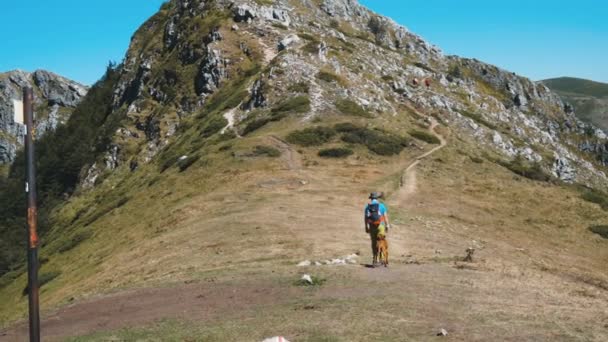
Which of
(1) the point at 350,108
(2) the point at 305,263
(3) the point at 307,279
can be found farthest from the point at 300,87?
(3) the point at 307,279

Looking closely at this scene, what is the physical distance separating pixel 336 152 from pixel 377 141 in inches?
297

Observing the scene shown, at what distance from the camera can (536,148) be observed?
116m

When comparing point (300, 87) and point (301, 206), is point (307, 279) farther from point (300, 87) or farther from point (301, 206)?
point (300, 87)

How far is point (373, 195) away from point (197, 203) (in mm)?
23696

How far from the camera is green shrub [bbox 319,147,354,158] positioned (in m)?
55.8

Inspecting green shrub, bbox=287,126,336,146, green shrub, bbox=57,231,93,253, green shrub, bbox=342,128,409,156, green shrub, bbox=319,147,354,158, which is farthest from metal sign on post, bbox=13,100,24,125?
green shrub, bbox=342,128,409,156

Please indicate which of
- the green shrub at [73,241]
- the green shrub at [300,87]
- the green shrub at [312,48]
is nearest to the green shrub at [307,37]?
the green shrub at [312,48]

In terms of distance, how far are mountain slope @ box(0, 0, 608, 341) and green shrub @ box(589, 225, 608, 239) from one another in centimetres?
72

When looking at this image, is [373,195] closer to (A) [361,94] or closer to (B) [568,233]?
(B) [568,233]

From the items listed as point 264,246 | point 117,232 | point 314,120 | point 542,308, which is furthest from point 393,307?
point 314,120

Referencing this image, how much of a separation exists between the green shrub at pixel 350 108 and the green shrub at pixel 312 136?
10205 mm

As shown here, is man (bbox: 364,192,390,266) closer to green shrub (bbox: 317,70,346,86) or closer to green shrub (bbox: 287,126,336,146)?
green shrub (bbox: 287,126,336,146)

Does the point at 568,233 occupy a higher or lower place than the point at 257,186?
lower

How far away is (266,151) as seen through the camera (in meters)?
56.1
